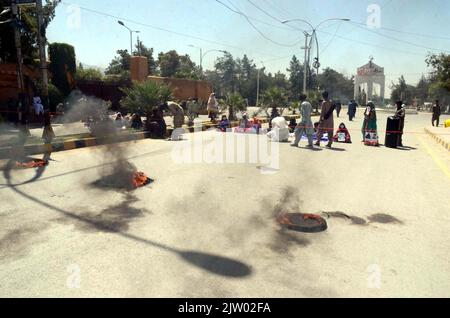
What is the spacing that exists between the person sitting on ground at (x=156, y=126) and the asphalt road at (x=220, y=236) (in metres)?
6.09

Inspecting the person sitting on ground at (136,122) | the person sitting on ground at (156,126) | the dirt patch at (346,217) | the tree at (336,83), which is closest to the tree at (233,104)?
the person sitting on ground at (136,122)

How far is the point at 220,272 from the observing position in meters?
3.46

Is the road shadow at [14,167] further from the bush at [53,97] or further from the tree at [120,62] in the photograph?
the tree at [120,62]

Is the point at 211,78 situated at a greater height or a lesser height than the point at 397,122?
greater

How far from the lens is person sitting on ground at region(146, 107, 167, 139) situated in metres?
14.1

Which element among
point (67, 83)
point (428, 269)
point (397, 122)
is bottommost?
point (428, 269)

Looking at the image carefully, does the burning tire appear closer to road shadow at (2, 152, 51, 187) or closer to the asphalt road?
the asphalt road

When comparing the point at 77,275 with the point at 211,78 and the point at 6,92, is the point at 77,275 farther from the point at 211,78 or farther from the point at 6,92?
the point at 211,78

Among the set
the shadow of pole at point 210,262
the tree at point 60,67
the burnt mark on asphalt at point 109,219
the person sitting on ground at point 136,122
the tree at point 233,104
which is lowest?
the shadow of pole at point 210,262

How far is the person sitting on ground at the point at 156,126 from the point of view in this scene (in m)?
14.1

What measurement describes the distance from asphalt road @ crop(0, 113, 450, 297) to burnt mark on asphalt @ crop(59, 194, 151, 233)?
13 mm

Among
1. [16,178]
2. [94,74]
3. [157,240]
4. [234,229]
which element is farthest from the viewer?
[94,74]

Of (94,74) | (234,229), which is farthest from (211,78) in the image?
(234,229)

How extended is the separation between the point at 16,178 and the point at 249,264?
528 cm
